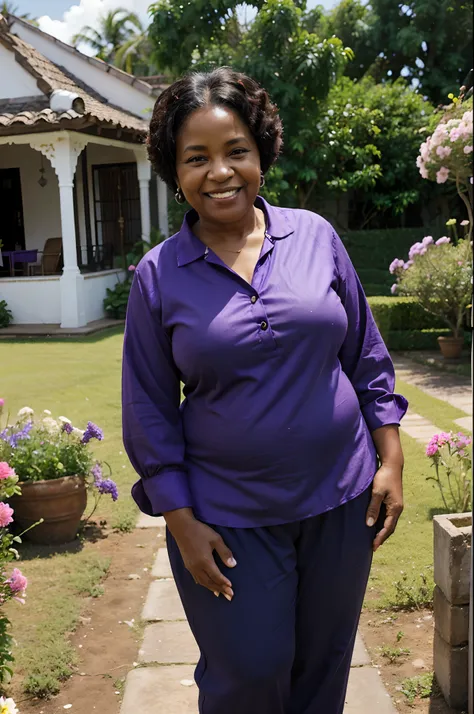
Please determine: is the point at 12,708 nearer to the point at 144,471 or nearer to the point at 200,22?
the point at 144,471

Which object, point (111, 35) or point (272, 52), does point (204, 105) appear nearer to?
point (272, 52)

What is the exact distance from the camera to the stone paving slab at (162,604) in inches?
135

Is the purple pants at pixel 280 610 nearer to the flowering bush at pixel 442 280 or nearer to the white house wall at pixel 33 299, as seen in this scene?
the flowering bush at pixel 442 280

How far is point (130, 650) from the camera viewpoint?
3.17 m

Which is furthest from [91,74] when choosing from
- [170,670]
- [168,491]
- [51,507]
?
[168,491]

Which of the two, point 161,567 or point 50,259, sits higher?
point 50,259

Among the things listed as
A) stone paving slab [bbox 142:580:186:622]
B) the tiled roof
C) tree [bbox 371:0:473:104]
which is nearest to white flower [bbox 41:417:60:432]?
stone paving slab [bbox 142:580:186:622]

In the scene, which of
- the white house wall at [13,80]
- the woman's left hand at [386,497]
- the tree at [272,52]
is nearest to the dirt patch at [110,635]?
the woman's left hand at [386,497]

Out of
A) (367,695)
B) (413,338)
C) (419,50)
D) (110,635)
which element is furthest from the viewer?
(419,50)

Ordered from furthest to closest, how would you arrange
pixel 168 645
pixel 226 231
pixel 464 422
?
pixel 464 422 → pixel 168 645 → pixel 226 231

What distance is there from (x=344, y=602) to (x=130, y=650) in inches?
63.2

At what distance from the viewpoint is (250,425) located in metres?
1.70

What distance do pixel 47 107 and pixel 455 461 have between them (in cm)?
1046

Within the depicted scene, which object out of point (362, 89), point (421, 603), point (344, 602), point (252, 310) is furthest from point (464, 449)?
point (362, 89)
